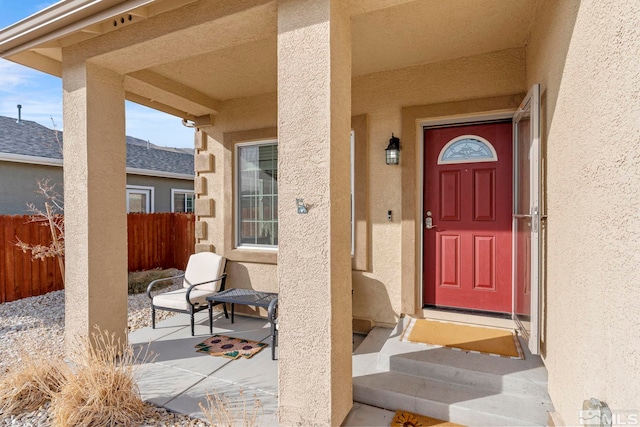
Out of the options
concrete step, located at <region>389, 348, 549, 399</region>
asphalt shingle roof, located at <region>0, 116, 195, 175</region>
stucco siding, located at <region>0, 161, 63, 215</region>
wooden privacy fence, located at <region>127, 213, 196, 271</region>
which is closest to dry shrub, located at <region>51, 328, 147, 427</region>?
concrete step, located at <region>389, 348, 549, 399</region>

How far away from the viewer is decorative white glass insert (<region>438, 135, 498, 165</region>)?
12.3 ft

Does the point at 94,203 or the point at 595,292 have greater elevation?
the point at 94,203

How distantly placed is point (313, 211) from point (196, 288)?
10.5ft

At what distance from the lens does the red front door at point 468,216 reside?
370 centimetres

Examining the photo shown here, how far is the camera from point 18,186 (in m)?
8.31

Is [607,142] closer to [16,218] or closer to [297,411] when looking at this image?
[297,411]

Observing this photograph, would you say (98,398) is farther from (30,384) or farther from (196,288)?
(196,288)

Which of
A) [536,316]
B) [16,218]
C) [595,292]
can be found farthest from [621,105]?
[16,218]

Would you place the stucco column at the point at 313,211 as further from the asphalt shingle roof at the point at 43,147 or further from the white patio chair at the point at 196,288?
the asphalt shingle roof at the point at 43,147

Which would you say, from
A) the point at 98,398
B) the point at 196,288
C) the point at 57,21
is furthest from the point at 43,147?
the point at 98,398

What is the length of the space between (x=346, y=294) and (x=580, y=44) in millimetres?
2144

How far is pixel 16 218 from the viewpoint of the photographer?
6344mm

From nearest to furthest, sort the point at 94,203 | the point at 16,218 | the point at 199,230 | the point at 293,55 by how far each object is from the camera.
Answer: the point at 293,55, the point at 94,203, the point at 199,230, the point at 16,218

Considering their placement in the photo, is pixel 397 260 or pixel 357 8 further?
pixel 397 260
